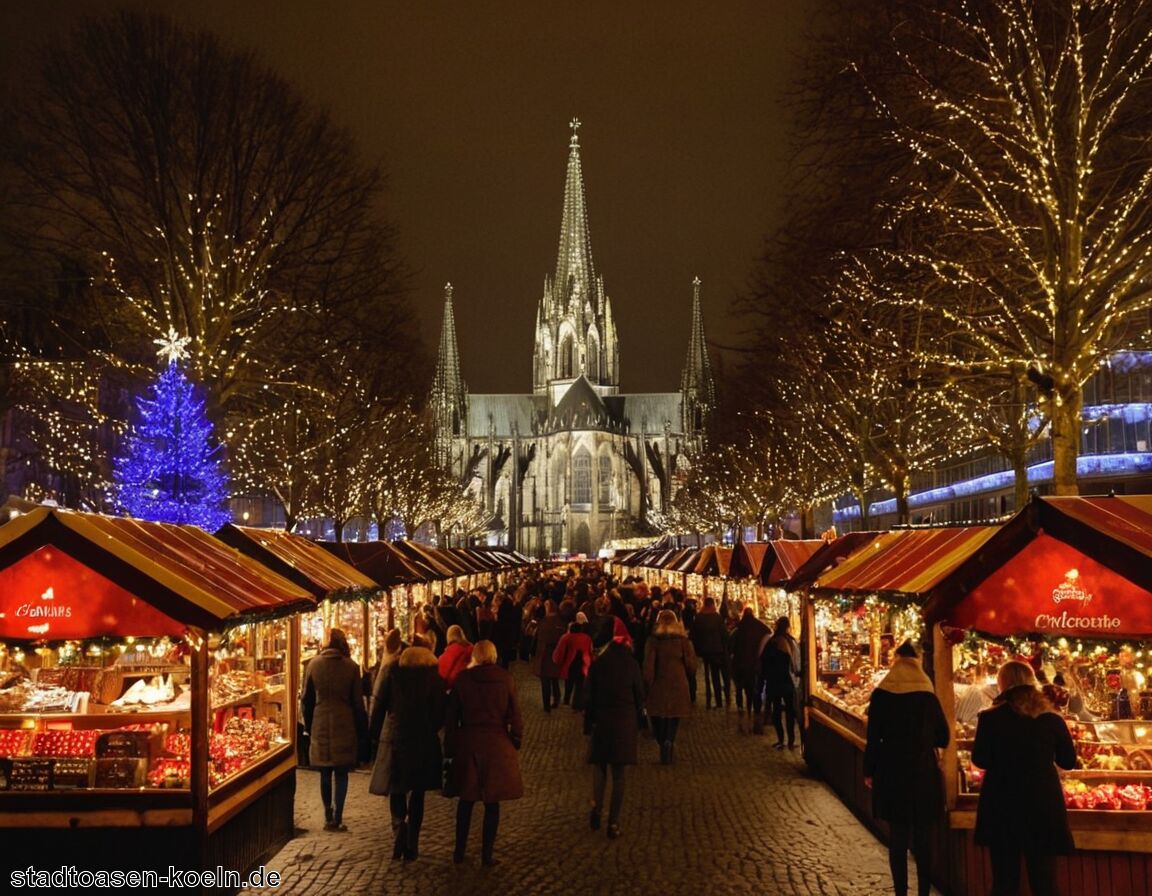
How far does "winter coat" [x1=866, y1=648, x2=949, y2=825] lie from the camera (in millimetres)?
7934

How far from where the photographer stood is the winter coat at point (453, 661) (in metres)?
12.5

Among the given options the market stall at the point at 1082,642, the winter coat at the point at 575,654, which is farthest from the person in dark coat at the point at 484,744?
the winter coat at the point at 575,654

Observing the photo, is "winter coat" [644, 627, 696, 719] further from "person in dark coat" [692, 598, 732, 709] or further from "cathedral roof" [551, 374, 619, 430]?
"cathedral roof" [551, 374, 619, 430]

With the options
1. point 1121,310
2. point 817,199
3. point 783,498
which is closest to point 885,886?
point 1121,310

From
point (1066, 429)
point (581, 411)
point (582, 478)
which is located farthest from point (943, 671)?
point (581, 411)

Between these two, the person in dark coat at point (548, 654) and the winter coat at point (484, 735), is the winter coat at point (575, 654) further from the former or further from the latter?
the winter coat at point (484, 735)

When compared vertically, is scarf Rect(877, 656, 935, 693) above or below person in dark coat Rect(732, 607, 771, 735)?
above

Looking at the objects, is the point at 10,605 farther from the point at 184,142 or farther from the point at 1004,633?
the point at 184,142

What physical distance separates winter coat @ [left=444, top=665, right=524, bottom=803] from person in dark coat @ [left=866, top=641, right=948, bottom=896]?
2.60m

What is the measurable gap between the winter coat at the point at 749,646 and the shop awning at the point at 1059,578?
830 centimetres

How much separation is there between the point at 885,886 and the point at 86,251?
64.2 feet

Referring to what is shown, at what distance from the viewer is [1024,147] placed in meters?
14.8

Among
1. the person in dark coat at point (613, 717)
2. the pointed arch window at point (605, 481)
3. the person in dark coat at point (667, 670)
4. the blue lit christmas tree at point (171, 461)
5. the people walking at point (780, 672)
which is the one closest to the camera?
the person in dark coat at point (613, 717)

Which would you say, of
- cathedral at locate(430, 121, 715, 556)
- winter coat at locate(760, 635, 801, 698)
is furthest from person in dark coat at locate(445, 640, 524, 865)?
cathedral at locate(430, 121, 715, 556)
